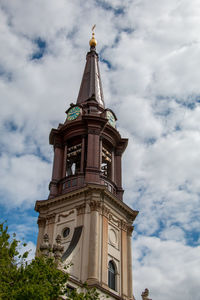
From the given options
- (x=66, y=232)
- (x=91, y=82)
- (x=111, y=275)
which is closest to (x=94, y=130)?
(x=91, y=82)

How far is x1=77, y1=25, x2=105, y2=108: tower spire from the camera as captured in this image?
43.5 m

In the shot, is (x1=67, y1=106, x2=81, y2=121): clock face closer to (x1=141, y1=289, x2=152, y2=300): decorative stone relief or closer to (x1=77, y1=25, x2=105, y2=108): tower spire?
(x1=77, y1=25, x2=105, y2=108): tower spire

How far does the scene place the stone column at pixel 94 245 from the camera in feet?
96.0

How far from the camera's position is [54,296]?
19.0 metres

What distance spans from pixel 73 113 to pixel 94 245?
14573 millimetres

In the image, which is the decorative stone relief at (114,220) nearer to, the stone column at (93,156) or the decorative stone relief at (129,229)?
the decorative stone relief at (129,229)

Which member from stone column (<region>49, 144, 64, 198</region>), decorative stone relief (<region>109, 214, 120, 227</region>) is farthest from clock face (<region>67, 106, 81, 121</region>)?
decorative stone relief (<region>109, 214, 120, 227</region>)

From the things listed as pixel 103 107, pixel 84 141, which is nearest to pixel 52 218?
pixel 84 141

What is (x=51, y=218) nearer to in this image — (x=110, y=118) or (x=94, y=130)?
(x=94, y=130)

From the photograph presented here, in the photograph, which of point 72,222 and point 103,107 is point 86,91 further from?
point 72,222

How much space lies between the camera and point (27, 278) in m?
19.2

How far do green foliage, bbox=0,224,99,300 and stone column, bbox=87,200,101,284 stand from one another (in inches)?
352

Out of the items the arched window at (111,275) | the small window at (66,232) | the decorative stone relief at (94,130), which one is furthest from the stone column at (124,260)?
the decorative stone relief at (94,130)

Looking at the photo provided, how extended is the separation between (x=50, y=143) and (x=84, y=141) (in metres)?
4.77
